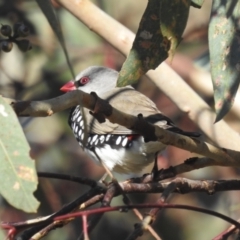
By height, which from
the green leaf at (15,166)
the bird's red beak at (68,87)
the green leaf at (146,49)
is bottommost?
the bird's red beak at (68,87)

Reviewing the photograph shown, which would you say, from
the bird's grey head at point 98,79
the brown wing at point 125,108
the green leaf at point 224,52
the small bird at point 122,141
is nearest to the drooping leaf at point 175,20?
the green leaf at point 224,52

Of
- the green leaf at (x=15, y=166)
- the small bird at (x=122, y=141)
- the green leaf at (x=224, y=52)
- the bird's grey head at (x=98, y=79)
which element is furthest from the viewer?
the bird's grey head at (x=98, y=79)

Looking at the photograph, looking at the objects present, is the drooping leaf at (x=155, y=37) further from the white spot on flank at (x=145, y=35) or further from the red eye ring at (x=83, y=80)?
the red eye ring at (x=83, y=80)

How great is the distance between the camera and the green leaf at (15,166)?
5.98ft

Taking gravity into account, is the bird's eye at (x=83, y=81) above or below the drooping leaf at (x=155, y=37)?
below

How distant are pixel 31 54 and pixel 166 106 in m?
1.23

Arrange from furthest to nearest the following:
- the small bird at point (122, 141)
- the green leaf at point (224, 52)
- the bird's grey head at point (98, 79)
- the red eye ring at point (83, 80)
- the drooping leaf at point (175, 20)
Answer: the red eye ring at point (83, 80) → the bird's grey head at point (98, 79) → the small bird at point (122, 141) → the green leaf at point (224, 52) → the drooping leaf at point (175, 20)

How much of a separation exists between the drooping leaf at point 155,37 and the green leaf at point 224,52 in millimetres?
190

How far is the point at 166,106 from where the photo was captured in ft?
19.0

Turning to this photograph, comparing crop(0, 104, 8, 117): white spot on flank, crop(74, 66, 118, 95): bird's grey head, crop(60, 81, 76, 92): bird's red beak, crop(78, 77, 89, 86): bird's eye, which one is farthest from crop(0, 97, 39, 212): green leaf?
crop(78, 77, 89, 86): bird's eye

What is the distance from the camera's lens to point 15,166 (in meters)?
1.88

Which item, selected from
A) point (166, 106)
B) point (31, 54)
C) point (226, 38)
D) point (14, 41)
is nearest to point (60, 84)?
point (31, 54)

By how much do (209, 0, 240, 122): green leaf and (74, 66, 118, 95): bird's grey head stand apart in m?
2.71

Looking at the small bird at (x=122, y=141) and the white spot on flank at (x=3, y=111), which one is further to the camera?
the small bird at (x=122, y=141)
